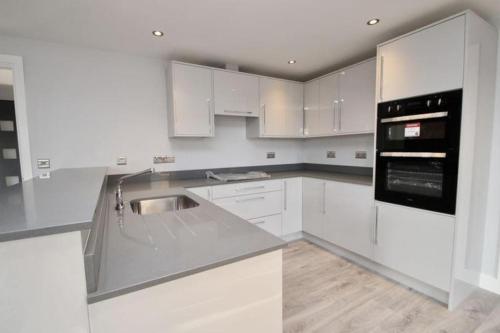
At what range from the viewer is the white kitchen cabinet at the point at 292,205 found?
2.94m

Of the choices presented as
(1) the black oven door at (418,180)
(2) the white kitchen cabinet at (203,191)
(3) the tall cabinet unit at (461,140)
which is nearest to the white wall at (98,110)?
(2) the white kitchen cabinet at (203,191)

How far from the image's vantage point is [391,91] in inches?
78.7

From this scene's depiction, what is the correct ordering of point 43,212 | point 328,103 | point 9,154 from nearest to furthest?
point 43,212 < point 328,103 < point 9,154

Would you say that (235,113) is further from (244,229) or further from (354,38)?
(244,229)

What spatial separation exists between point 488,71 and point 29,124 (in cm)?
393

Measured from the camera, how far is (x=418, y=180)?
73.9 inches

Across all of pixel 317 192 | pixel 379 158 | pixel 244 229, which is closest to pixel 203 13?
pixel 244 229

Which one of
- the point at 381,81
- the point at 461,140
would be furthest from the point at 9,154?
the point at 461,140

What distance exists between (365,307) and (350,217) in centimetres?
87

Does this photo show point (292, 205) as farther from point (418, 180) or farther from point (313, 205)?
point (418, 180)

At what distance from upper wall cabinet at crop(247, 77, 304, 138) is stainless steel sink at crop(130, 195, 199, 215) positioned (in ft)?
4.85

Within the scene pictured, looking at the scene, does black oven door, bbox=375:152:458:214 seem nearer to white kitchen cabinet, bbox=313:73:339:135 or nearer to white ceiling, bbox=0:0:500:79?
white kitchen cabinet, bbox=313:73:339:135

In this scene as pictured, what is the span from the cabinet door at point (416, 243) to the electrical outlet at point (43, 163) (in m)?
3.18

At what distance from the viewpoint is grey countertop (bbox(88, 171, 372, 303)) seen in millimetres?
713
